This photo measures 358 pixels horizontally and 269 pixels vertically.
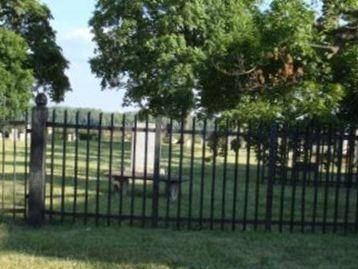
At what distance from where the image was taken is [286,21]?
15773mm

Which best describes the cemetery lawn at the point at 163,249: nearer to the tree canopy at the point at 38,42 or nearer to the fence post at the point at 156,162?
the fence post at the point at 156,162

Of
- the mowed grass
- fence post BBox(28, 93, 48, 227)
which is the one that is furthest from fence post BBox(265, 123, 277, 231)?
fence post BBox(28, 93, 48, 227)

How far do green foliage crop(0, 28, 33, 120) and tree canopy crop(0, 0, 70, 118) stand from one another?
913 millimetres

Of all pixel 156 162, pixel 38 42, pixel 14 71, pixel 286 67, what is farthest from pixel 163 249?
pixel 38 42

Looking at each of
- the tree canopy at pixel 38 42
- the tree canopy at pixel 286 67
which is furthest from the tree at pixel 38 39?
the tree canopy at pixel 286 67

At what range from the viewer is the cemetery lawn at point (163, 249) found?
9.15m

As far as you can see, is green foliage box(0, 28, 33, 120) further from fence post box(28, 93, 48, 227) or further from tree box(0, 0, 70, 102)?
fence post box(28, 93, 48, 227)

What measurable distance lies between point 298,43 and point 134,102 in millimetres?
25320

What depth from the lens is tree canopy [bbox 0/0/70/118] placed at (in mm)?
48875

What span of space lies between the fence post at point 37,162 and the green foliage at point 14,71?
110 feet

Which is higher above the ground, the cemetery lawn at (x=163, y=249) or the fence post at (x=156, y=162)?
the fence post at (x=156, y=162)

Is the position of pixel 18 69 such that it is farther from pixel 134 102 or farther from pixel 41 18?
pixel 134 102

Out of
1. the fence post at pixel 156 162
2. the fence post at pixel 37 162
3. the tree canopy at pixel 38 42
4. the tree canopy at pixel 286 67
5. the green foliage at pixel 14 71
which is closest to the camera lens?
the fence post at pixel 37 162

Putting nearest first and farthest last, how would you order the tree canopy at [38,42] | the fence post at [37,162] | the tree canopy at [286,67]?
the fence post at [37,162] < the tree canopy at [286,67] < the tree canopy at [38,42]
